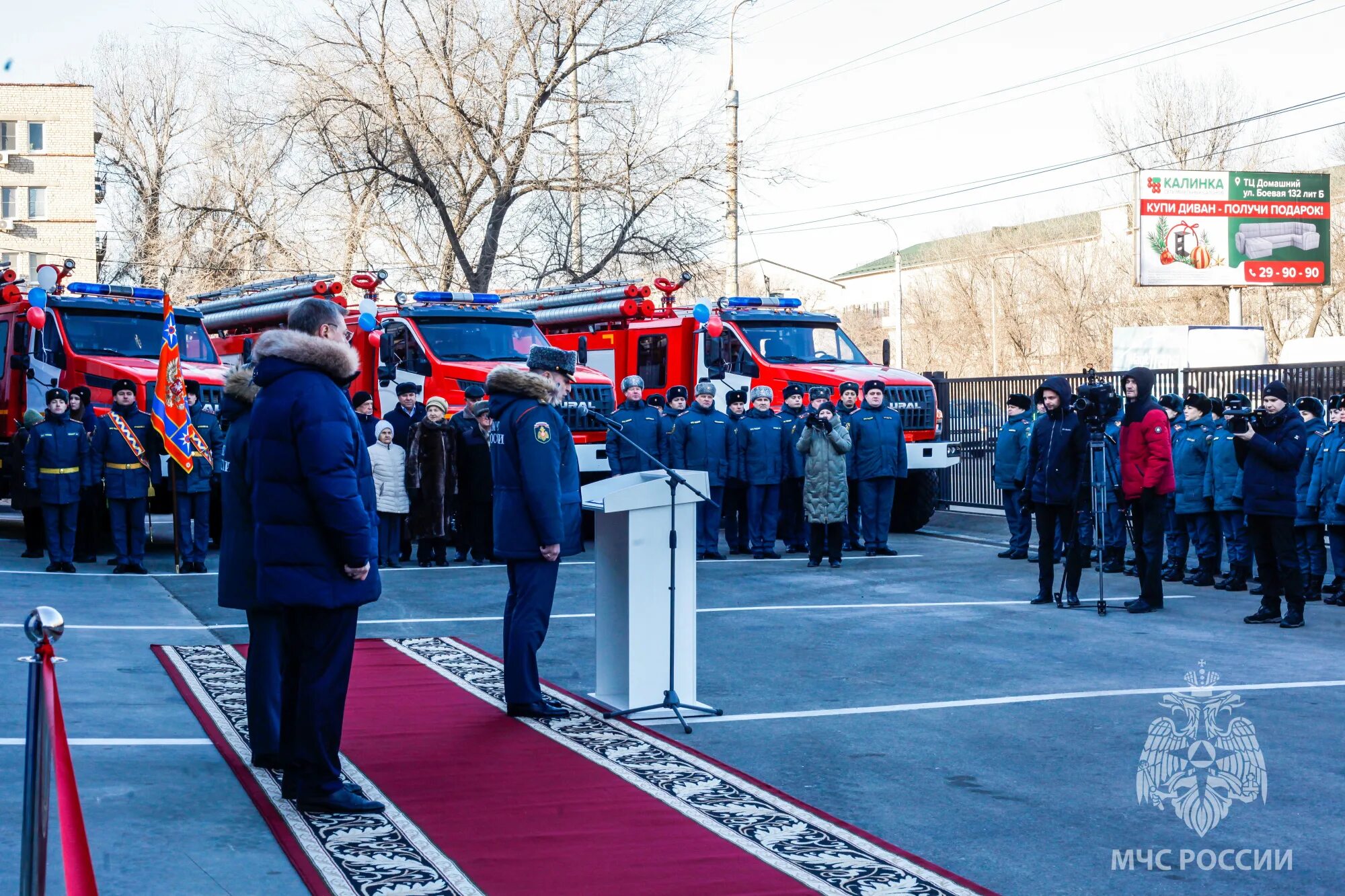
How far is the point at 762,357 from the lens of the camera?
1986cm

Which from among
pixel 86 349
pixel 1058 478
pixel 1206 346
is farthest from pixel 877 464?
pixel 1206 346

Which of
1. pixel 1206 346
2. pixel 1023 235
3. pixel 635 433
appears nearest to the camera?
pixel 635 433

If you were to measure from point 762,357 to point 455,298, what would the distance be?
169 inches

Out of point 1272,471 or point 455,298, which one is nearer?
point 1272,471

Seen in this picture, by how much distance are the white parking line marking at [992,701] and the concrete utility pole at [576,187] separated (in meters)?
23.8

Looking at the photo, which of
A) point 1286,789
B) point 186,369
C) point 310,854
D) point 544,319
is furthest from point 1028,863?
point 544,319

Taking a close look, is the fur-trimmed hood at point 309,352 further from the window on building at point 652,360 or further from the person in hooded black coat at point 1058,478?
the window on building at point 652,360

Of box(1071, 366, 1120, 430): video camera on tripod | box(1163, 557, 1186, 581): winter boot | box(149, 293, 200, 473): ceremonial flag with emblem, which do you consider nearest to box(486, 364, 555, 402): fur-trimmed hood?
box(1071, 366, 1120, 430): video camera on tripod

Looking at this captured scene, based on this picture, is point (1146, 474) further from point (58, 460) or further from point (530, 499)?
point (58, 460)

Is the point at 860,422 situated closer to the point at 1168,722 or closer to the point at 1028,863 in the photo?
the point at 1168,722

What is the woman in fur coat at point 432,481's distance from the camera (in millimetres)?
15477

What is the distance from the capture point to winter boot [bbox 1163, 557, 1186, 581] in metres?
14.5

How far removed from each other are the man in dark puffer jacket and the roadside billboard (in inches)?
1217

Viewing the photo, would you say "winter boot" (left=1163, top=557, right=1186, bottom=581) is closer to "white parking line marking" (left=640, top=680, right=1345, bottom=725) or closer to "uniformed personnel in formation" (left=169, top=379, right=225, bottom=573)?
"white parking line marking" (left=640, top=680, right=1345, bottom=725)
